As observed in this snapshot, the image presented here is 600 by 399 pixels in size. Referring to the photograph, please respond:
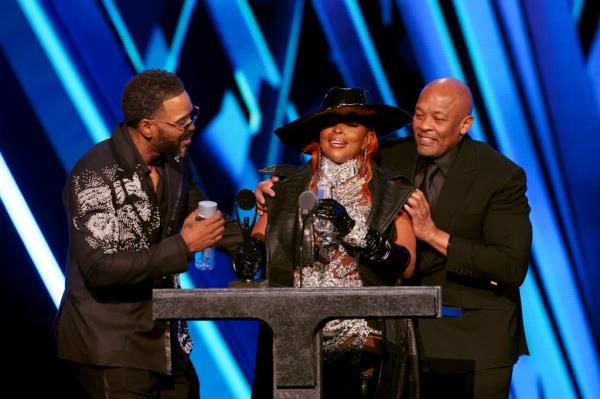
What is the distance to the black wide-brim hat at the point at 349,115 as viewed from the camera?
3576 mm

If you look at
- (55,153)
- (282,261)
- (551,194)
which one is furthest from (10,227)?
(551,194)

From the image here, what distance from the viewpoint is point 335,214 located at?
3.18 m

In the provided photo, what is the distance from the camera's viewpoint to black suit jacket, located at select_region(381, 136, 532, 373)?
3846mm

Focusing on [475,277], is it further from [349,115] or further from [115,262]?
[115,262]

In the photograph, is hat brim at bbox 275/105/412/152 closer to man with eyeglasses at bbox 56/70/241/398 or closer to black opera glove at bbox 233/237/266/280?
man with eyeglasses at bbox 56/70/241/398

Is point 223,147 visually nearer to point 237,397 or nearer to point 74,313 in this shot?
point 237,397

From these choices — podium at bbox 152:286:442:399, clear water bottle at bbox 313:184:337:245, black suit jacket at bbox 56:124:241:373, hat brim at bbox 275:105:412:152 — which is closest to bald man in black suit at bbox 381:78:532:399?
hat brim at bbox 275:105:412:152

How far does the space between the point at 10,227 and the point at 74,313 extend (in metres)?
1.45

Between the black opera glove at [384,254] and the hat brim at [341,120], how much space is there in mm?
470

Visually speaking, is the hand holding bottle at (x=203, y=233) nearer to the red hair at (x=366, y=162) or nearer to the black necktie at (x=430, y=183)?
the red hair at (x=366, y=162)

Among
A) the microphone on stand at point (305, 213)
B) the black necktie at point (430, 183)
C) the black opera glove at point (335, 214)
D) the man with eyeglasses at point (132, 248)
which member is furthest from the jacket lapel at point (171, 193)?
the black necktie at point (430, 183)

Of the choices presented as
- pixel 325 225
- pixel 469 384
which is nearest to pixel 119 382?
pixel 325 225

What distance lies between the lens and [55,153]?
4.85 m

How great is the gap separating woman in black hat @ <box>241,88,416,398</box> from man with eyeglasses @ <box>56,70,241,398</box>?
25cm
